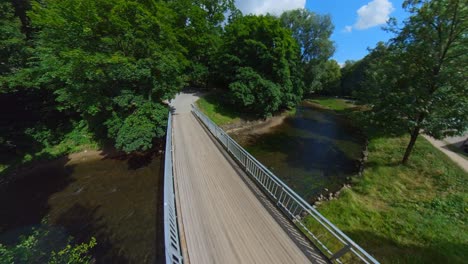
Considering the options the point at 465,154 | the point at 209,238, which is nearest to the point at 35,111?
the point at 209,238

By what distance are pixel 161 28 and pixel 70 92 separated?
6569 millimetres

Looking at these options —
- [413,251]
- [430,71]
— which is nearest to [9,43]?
[413,251]

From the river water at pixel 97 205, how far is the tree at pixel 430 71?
1213 cm

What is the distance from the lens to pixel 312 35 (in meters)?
25.1

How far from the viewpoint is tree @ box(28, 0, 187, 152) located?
8.06 meters

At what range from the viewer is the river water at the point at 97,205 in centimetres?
593

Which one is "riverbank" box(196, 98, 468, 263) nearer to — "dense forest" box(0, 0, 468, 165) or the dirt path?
the dirt path

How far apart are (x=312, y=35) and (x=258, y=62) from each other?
1460 centimetres

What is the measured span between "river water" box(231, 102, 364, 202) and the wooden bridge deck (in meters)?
4.09

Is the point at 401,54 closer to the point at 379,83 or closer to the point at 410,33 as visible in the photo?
the point at 410,33

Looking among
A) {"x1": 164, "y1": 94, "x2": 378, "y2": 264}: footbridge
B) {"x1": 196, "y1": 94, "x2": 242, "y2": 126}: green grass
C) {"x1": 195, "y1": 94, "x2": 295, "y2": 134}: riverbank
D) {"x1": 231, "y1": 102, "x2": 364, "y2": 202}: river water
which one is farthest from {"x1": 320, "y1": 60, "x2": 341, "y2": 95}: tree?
{"x1": 164, "y1": 94, "x2": 378, "y2": 264}: footbridge

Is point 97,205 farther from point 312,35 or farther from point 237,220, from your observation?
point 312,35

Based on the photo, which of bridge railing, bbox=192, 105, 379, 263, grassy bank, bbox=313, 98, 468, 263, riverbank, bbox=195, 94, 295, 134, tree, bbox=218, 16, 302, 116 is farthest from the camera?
riverbank, bbox=195, 94, 295, 134

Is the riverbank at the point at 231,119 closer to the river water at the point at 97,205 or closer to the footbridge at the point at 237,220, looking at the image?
the river water at the point at 97,205
